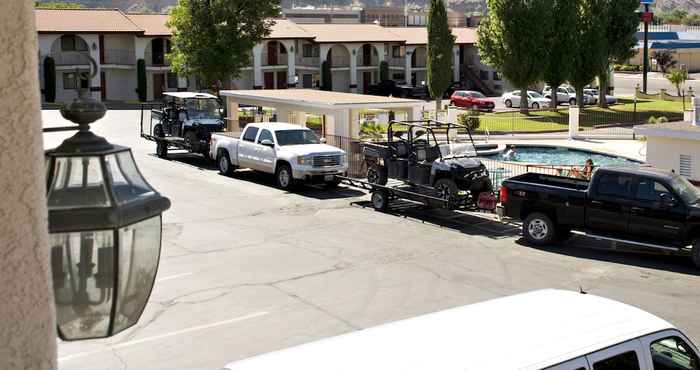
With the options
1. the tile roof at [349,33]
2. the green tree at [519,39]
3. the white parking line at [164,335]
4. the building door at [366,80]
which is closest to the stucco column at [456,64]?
the tile roof at [349,33]

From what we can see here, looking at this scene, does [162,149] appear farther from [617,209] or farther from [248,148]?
[617,209]

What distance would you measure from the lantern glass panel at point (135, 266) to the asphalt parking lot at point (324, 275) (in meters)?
8.83

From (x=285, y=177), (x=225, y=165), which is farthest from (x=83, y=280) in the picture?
(x=225, y=165)

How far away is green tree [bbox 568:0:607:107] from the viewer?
157 ft

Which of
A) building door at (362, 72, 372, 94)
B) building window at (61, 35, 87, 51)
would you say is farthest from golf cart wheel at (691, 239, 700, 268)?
building door at (362, 72, 372, 94)

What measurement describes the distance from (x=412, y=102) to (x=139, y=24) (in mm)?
37429

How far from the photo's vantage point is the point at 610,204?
17.8 metres

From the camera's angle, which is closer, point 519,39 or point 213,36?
point 213,36

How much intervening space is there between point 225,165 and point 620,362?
73.5 feet

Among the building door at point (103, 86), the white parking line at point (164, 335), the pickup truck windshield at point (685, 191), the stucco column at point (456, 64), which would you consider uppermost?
the stucco column at point (456, 64)

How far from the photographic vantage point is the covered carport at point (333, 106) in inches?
1133

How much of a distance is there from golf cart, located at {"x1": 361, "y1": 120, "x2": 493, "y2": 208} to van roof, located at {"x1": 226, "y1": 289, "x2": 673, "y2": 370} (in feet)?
43.4

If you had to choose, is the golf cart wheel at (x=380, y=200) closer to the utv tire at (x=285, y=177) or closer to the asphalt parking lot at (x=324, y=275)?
the asphalt parking lot at (x=324, y=275)

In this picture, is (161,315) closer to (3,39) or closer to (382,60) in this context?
(3,39)
